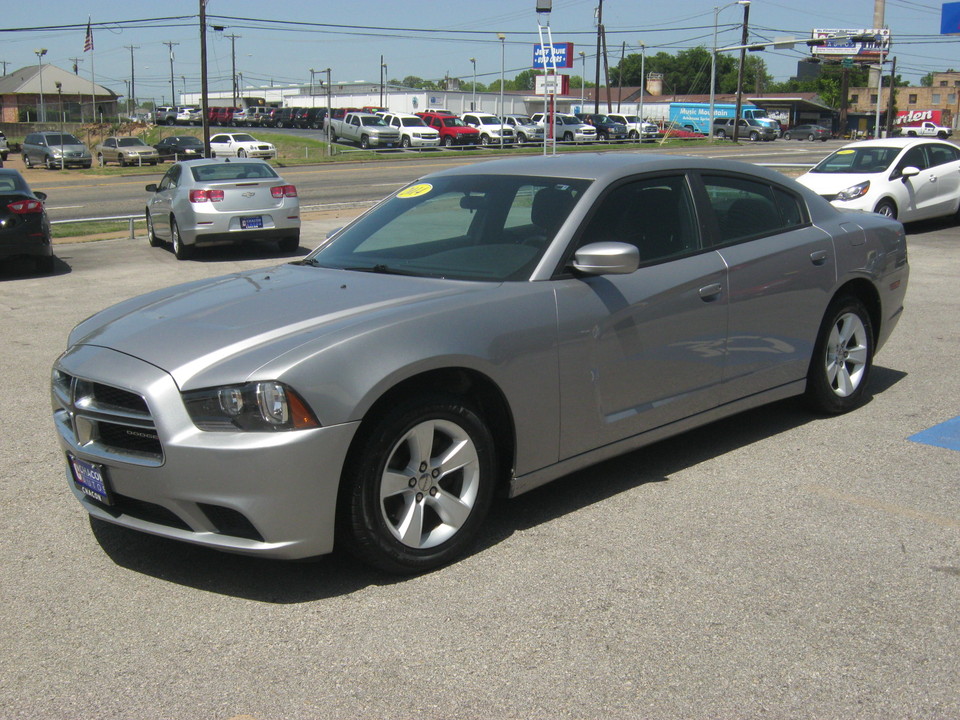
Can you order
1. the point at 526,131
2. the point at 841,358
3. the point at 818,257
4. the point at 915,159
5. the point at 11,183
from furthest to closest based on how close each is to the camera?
1. the point at 526,131
2. the point at 915,159
3. the point at 11,183
4. the point at 841,358
5. the point at 818,257

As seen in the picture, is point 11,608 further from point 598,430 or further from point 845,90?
point 845,90

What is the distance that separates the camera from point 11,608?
3895 millimetres

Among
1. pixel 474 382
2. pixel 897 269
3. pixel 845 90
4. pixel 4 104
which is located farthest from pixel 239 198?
pixel 4 104

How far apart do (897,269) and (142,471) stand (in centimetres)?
502

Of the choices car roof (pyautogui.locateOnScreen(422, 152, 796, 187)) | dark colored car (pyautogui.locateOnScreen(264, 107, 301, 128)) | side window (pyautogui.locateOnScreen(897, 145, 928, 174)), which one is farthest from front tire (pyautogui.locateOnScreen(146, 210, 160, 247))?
dark colored car (pyautogui.locateOnScreen(264, 107, 301, 128))

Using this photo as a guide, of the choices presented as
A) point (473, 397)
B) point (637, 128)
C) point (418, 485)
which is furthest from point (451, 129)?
point (418, 485)

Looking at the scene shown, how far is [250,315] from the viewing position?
4258 millimetres

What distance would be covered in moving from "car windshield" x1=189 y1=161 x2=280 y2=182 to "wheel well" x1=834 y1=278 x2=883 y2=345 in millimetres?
10989

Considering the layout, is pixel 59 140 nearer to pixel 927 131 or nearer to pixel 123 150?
pixel 123 150

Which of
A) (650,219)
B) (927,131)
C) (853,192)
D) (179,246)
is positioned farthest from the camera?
(927,131)

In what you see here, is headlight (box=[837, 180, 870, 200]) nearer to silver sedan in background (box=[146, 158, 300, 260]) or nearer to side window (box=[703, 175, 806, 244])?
silver sedan in background (box=[146, 158, 300, 260])

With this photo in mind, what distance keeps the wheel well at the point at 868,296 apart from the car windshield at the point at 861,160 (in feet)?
35.7

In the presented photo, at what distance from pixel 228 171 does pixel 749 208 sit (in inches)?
448

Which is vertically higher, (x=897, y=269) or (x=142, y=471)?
(x=897, y=269)
